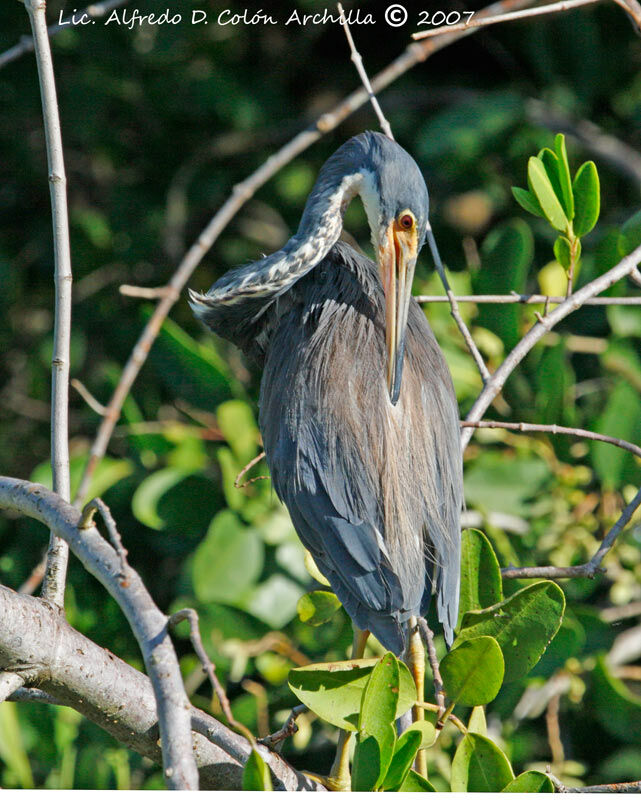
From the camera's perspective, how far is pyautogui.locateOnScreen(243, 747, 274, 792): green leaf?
0.87 m

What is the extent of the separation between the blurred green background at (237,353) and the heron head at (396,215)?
1.04ft

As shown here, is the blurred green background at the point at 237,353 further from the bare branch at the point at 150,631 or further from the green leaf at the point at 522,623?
the bare branch at the point at 150,631

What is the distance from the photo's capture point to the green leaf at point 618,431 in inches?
71.3

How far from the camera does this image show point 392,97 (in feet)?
9.25

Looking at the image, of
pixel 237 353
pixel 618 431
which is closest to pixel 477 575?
pixel 618 431

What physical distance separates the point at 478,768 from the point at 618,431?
93cm

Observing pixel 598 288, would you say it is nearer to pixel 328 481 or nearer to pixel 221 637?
pixel 328 481

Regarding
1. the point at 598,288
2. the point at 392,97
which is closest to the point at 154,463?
the point at 598,288

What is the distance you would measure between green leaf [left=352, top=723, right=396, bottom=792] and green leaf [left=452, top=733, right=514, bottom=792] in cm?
9

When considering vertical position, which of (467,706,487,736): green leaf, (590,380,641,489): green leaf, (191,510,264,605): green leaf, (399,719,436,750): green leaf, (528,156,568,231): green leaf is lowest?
(399,719,436,750): green leaf

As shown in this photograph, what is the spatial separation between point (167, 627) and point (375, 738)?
0.29m

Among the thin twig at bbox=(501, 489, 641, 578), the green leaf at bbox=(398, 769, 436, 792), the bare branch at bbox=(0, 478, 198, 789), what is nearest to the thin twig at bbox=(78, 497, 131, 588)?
the bare branch at bbox=(0, 478, 198, 789)

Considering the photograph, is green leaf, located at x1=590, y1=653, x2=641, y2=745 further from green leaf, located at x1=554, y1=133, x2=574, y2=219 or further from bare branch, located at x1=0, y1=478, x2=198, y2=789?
bare branch, located at x1=0, y1=478, x2=198, y2=789

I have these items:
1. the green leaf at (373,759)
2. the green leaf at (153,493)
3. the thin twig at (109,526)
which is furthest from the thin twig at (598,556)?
the green leaf at (153,493)
